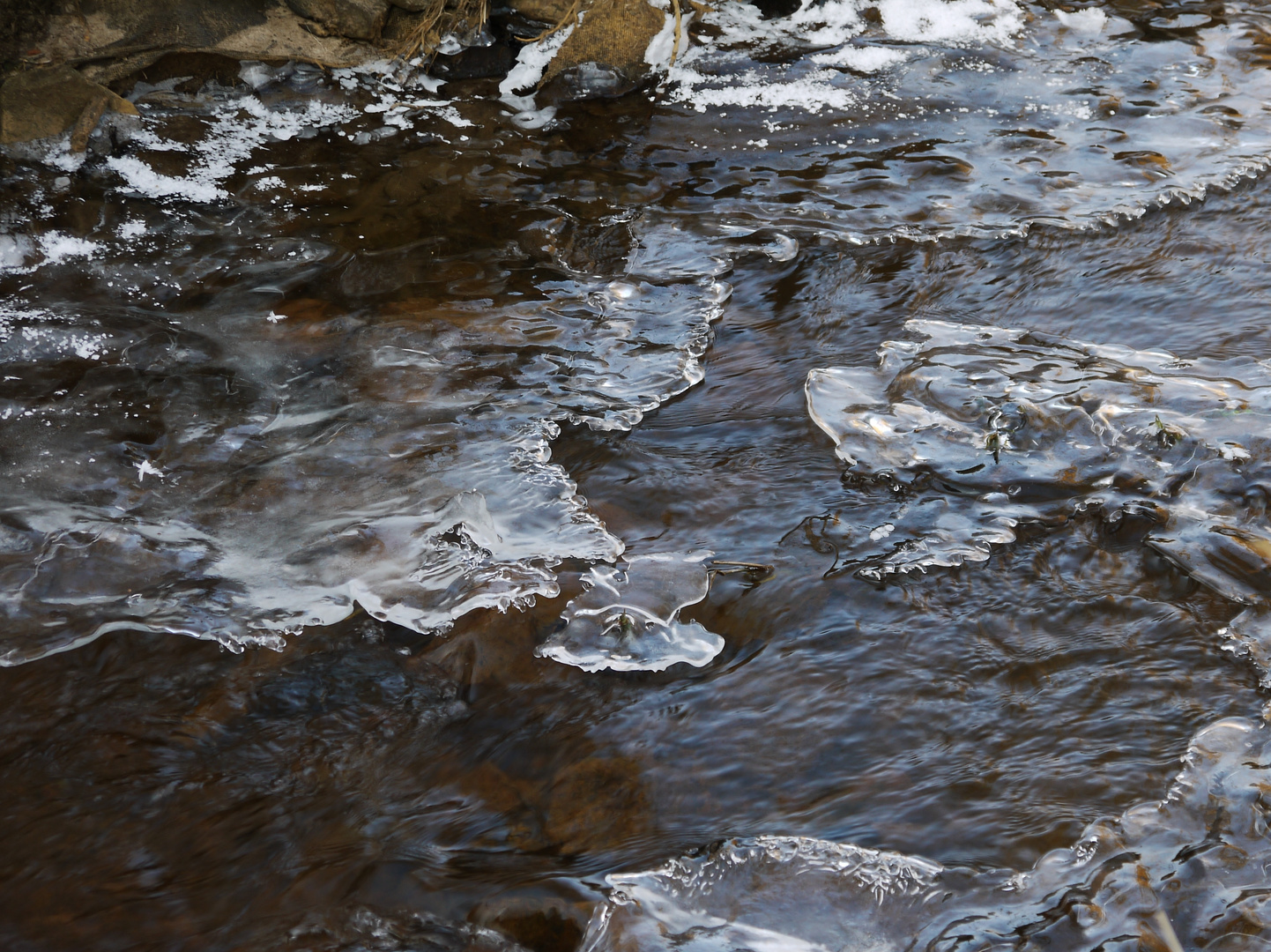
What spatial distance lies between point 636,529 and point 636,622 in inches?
14.7

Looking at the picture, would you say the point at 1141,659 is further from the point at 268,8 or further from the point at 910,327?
the point at 268,8

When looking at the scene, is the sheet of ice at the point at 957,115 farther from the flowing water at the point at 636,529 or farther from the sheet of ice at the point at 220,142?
the sheet of ice at the point at 220,142

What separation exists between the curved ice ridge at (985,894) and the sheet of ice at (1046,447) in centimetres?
79

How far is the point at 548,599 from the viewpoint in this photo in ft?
8.50

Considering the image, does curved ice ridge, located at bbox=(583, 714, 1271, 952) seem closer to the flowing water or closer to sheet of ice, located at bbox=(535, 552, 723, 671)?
the flowing water

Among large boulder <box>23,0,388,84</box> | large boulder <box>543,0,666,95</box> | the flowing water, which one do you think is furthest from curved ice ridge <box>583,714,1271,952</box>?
large boulder <box>23,0,388,84</box>

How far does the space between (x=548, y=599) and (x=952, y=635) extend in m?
1.07

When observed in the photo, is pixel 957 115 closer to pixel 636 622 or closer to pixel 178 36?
pixel 636 622

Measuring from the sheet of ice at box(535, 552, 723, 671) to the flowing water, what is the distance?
0.4 inches

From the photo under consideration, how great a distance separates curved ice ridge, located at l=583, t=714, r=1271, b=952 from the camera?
6.14ft

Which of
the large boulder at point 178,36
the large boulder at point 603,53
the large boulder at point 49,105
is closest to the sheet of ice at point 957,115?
the large boulder at point 603,53

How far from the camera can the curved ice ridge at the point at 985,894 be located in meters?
1.87

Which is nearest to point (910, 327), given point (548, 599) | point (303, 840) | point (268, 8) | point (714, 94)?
point (548, 599)

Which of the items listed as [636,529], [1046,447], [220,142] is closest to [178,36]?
[220,142]
